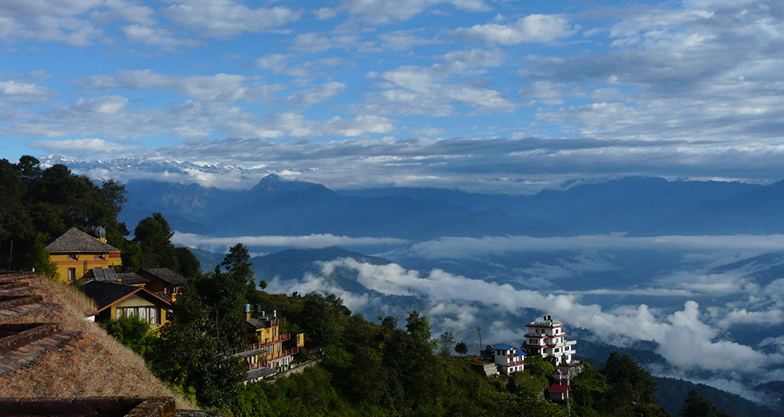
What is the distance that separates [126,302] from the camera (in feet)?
127

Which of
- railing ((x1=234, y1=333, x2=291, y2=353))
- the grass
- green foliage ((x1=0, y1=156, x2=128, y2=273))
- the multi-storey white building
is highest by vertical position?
green foliage ((x1=0, y1=156, x2=128, y2=273))

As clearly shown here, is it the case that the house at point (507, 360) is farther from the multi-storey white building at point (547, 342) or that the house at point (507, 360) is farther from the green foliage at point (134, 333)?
the green foliage at point (134, 333)

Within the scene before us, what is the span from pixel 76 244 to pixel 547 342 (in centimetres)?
7825

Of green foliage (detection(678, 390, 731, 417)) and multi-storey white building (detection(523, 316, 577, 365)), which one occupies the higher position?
multi-storey white building (detection(523, 316, 577, 365))

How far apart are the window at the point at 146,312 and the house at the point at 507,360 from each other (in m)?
59.5

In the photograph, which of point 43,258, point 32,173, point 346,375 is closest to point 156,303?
point 43,258

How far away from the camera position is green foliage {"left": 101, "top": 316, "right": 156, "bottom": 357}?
102 feet

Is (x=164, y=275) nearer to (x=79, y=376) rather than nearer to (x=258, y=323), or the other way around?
(x=258, y=323)

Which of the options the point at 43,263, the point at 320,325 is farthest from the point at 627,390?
the point at 43,263

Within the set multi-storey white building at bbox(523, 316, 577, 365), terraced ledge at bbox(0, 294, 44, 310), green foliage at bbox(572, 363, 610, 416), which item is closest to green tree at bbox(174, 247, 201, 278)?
green foliage at bbox(572, 363, 610, 416)

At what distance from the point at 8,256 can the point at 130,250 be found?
11.6 metres

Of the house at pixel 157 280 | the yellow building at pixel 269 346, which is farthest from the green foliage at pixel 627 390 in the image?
the house at pixel 157 280

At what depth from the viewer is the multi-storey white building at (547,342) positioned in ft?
350

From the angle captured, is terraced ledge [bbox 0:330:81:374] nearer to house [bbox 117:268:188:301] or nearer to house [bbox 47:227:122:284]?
house [bbox 47:227:122:284]
